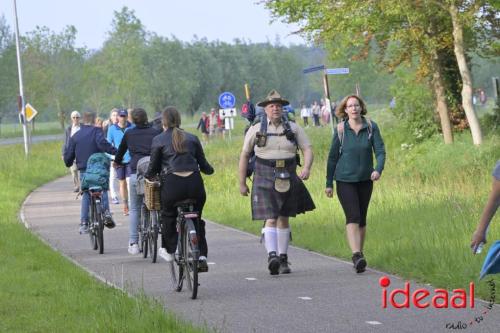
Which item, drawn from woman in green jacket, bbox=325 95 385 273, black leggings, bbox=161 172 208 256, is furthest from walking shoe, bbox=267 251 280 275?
black leggings, bbox=161 172 208 256

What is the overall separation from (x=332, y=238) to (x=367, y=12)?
18.6 m

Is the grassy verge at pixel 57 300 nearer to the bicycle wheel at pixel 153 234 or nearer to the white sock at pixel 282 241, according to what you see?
the bicycle wheel at pixel 153 234

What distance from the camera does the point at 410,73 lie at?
39438 millimetres

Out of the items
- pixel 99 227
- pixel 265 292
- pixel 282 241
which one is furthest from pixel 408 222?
pixel 265 292

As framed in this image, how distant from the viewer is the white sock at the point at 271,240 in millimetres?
12691

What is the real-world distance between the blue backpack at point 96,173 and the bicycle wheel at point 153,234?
1839 mm

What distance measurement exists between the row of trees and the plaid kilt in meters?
18.9

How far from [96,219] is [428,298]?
649 cm

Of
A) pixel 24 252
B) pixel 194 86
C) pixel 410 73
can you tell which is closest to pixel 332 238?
pixel 24 252

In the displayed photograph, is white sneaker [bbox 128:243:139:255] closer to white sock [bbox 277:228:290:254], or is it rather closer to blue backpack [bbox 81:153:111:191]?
blue backpack [bbox 81:153:111:191]

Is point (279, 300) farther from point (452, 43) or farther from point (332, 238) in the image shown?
point (452, 43)

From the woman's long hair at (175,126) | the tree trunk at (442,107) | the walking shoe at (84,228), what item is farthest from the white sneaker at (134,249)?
the tree trunk at (442,107)

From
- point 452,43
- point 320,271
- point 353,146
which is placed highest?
point 452,43

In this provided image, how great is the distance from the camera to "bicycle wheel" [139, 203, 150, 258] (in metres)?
14.6
